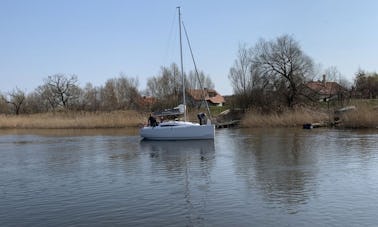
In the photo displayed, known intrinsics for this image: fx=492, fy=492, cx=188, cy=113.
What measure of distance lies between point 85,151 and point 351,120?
2781 centimetres

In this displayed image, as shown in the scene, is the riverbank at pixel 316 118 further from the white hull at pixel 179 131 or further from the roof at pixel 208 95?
the roof at pixel 208 95

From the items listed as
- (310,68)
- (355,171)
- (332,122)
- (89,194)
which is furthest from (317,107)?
(89,194)

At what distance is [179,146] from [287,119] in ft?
73.3

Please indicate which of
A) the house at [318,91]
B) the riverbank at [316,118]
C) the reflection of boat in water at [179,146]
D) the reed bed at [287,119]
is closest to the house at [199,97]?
the reed bed at [287,119]

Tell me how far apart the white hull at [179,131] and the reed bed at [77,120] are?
21.2 metres

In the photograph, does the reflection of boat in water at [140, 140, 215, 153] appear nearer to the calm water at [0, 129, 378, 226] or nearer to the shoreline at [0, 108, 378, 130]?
the calm water at [0, 129, 378, 226]

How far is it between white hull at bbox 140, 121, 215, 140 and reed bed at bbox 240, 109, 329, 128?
17256 millimetres

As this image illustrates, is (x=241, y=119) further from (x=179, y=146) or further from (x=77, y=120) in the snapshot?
(x=179, y=146)

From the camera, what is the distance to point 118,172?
915 inches

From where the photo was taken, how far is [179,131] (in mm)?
41188

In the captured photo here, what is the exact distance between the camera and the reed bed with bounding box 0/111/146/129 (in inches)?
2571

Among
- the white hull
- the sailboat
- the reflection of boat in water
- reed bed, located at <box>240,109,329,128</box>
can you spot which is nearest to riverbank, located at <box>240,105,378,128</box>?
reed bed, located at <box>240,109,329,128</box>

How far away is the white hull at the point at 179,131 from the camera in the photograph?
133 feet

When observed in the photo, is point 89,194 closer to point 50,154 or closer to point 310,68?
point 50,154
